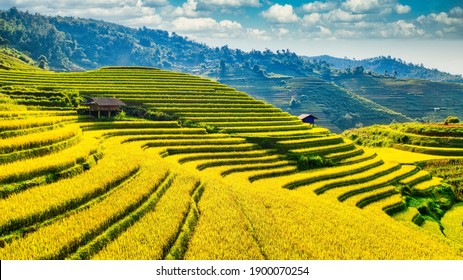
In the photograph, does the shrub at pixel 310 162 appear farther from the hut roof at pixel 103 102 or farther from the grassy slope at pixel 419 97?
the grassy slope at pixel 419 97

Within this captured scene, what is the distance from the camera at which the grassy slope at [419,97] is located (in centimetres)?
15825

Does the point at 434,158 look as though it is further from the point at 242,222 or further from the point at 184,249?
the point at 184,249

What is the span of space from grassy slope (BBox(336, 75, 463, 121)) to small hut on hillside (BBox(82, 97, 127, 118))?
430ft

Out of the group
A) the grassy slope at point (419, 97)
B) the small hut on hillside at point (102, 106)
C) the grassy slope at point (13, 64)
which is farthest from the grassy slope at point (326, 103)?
the small hut on hillside at point (102, 106)

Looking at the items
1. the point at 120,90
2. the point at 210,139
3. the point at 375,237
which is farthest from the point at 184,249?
the point at 120,90

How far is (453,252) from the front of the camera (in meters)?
20.0

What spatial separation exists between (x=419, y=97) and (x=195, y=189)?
17584 cm

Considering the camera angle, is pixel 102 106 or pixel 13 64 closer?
pixel 102 106

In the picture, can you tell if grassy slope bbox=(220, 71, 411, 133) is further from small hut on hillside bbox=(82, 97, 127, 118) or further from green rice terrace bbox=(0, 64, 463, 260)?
small hut on hillside bbox=(82, 97, 127, 118)

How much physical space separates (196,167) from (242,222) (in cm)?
1016

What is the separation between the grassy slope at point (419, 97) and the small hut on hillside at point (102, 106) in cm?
13117

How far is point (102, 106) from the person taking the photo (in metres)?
36.6

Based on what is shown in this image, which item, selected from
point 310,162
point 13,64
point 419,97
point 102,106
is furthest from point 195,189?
point 419,97

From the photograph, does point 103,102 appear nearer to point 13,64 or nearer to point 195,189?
point 195,189
